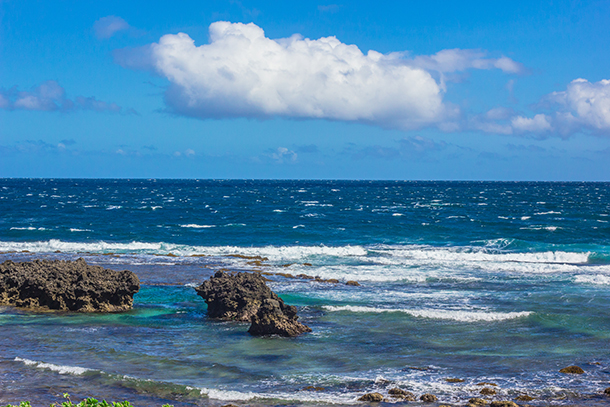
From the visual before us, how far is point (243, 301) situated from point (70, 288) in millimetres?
6830

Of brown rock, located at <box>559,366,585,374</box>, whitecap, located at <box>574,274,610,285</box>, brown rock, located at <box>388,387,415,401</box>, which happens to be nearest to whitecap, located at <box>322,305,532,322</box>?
brown rock, located at <box>559,366,585,374</box>

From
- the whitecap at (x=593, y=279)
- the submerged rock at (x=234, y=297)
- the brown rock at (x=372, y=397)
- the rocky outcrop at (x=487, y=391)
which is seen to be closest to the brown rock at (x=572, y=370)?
the rocky outcrop at (x=487, y=391)

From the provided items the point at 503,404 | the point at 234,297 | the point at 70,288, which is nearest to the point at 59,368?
the point at 234,297

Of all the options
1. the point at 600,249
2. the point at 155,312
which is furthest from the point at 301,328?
the point at 600,249

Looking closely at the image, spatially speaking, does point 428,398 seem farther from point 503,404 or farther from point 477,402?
point 503,404

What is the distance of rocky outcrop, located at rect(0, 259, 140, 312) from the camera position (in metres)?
20.9

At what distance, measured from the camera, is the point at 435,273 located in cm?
3031

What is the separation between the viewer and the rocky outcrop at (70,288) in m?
20.9

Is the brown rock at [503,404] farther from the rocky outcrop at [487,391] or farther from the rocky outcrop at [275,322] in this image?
the rocky outcrop at [275,322]

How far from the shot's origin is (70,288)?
2083cm

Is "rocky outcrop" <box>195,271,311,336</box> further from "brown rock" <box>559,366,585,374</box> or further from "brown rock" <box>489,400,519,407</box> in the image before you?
"brown rock" <box>559,366,585,374</box>

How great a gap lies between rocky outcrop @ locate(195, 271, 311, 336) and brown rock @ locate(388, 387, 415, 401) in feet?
18.9

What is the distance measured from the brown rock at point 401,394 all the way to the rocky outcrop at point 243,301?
5.75 m

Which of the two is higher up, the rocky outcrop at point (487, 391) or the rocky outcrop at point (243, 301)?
the rocky outcrop at point (243, 301)
